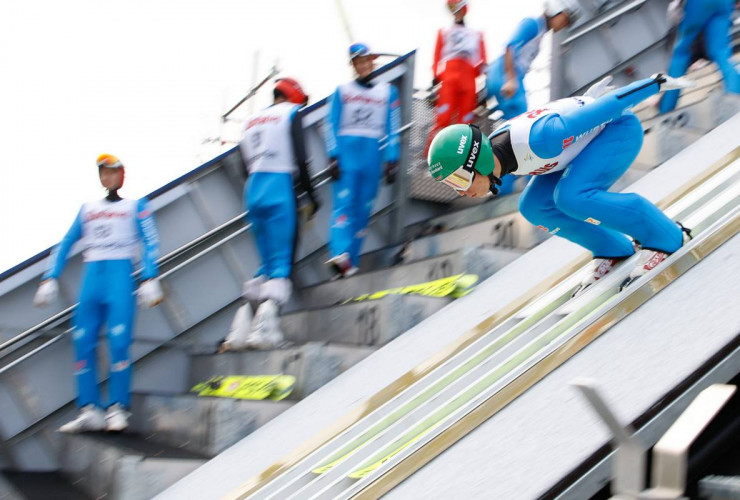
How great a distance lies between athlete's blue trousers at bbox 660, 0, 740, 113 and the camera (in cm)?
619

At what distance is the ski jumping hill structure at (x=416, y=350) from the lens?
2.44 m

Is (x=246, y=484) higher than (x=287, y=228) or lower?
lower

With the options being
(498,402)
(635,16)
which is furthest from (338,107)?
(635,16)

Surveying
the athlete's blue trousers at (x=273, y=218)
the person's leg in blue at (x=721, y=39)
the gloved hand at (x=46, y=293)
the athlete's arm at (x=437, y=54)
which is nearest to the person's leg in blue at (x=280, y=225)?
the athlete's blue trousers at (x=273, y=218)

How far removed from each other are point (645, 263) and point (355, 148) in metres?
2.84

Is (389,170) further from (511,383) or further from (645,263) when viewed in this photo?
(511,383)

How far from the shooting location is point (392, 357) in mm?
4324

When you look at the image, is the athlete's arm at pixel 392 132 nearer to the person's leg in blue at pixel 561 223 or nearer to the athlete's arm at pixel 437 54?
the athlete's arm at pixel 437 54

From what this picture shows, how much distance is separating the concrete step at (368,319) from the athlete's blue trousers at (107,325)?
116 cm

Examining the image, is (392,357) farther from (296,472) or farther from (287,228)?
(287,228)

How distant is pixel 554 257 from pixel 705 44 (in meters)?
2.69

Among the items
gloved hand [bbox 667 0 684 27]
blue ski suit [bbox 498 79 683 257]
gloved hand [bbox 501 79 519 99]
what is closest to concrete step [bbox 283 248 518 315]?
blue ski suit [bbox 498 79 683 257]

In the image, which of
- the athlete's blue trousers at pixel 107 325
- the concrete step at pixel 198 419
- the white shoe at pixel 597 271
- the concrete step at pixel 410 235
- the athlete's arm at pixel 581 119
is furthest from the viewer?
the concrete step at pixel 410 235

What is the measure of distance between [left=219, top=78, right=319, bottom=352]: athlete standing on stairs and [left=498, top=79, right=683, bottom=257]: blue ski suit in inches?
85.9
